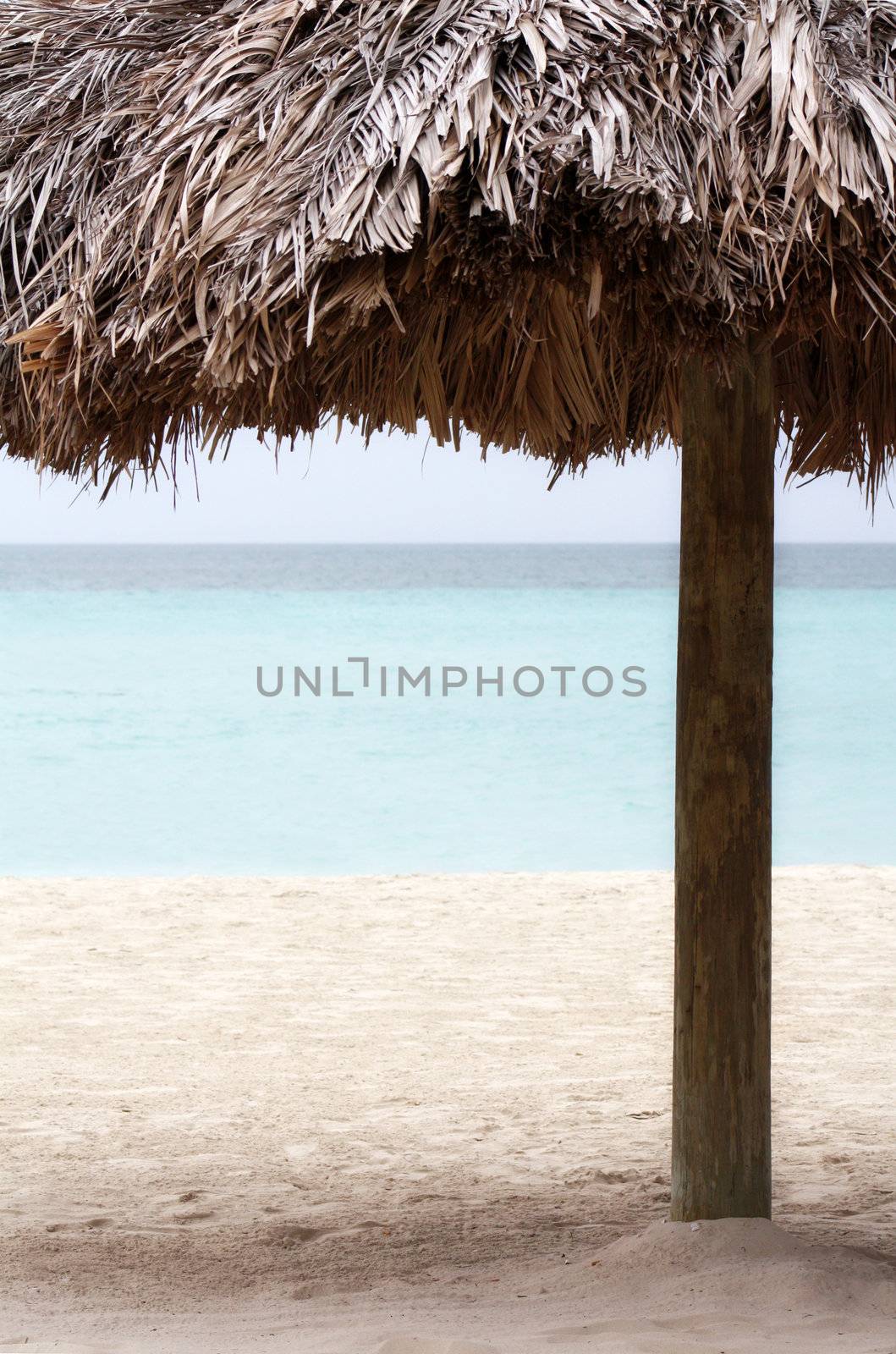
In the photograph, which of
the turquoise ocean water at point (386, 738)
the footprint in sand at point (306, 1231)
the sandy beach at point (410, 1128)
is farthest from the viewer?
the turquoise ocean water at point (386, 738)

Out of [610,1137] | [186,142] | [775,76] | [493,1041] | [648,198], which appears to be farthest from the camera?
[493,1041]

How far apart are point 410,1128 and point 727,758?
1.79 meters

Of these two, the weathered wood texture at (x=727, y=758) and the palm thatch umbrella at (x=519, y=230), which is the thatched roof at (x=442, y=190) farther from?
the weathered wood texture at (x=727, y=758)

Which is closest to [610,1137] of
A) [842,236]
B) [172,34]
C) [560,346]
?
[560,346]

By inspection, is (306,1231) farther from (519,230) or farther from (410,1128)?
(519,230)

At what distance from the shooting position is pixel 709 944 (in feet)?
8.80

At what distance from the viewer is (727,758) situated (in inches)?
106

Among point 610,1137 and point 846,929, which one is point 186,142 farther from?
point 846,929

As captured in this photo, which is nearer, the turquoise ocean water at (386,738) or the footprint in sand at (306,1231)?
the footprint in sand at (306,1231)

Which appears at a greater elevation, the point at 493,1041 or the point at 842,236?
the point at 842,236

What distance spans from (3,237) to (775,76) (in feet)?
4.36

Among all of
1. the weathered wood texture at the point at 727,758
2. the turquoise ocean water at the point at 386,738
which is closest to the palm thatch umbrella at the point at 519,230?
the weathered wood texture at the point at 727,758

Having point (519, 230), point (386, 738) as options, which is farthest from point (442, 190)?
point (386, 738)

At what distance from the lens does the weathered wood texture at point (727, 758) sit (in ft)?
8.79
